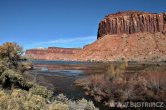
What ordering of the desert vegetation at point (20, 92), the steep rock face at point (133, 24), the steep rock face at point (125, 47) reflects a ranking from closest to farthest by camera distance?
the desert vegetation at point (20, 92), the steep rock face at point (125, 47), the steep rock face at point (133, 24)

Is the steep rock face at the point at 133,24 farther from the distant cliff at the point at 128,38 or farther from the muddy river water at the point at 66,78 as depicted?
the muddy river water at the point at 66,78

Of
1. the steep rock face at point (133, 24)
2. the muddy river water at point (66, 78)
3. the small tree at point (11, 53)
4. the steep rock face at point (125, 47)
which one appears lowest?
the muddy river water at point (66, 78)

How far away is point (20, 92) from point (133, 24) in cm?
15421

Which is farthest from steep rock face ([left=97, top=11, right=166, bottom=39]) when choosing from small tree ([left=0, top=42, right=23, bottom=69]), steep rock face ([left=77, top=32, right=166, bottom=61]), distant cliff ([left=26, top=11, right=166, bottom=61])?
small tree ([left=0, top=42, right=23, bottom=69])

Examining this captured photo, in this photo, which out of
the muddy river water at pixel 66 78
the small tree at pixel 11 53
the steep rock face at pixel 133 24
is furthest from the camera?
the steep rock face at pixel 133 24

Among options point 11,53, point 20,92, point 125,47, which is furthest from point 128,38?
point 20,92

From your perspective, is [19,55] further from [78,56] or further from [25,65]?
[78,56]

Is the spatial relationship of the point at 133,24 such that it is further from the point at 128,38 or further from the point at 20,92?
the point at 20,92

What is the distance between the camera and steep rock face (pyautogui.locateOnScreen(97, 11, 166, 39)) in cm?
15838

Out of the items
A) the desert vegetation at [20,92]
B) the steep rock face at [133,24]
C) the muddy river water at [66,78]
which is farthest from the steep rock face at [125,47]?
the desert vegetation at [20,92]

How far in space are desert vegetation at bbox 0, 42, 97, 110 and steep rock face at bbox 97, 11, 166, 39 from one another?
138979mm

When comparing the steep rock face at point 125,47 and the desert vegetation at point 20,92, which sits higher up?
the steep rock face at point 125,47

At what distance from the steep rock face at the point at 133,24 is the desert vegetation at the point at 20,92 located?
13898 centimetres

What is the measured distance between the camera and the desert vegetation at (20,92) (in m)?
9.28
